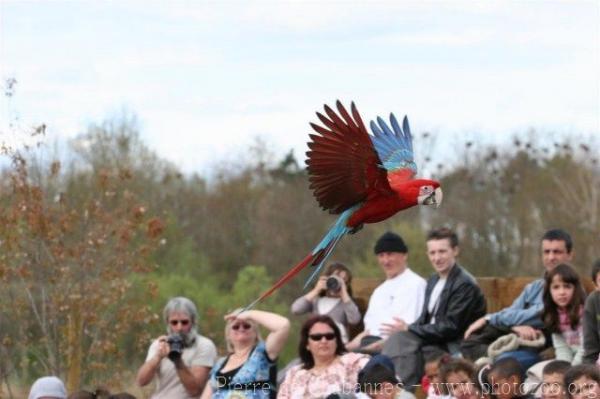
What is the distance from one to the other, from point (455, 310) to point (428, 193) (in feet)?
10.1

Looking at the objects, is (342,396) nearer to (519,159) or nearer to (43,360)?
(43,360)

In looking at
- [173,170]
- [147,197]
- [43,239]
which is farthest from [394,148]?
[173,170]

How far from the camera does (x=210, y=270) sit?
3366 centimetres

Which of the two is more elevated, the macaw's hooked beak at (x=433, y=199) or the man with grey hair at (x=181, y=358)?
the macaw's hooked beak at (x=433, y=199)

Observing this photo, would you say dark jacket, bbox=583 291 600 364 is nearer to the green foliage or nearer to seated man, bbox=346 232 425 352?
seated man, bbox=346 232 425 352

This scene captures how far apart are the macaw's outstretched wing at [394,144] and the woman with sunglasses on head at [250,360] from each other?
169 centimetres

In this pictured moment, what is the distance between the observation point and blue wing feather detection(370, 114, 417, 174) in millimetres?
7398

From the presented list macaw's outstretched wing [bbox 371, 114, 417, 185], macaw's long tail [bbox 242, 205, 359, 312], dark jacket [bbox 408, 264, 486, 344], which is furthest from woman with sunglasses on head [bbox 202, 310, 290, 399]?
macaw's long tail [bbox 242, 205, 359, 312]

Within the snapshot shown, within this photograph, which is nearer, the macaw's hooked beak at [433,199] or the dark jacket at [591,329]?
the macaw's hooked beak at [433,199]

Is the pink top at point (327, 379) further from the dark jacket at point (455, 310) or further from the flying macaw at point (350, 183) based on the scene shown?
the flying macaw at point (350, 183)

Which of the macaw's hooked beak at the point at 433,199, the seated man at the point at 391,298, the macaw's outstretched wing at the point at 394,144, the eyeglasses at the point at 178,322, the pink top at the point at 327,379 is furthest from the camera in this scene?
the seated man at the point at 391,298

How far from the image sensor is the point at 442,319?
9.14 m

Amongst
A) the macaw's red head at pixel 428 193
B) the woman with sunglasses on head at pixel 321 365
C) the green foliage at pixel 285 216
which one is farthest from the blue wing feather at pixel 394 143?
the green foliage at pixel 285 216

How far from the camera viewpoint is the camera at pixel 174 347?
9.20 meters
